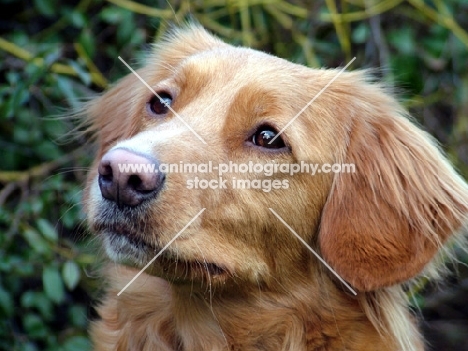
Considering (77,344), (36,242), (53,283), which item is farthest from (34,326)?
(36,242)

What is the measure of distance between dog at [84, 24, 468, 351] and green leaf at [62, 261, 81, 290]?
2.13 ft

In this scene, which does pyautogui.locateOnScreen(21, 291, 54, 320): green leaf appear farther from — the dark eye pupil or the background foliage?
the dark eye pupil

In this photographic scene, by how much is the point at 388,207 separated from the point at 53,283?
2016 mm

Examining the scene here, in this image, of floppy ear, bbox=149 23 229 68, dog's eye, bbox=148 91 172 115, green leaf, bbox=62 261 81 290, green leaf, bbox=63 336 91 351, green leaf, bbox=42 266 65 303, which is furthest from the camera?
green leaf, bbox=63 336 91 351

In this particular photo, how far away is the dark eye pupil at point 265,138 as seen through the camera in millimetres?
3240

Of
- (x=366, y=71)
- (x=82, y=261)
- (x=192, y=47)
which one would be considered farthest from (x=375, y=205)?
(x=82, y=261)

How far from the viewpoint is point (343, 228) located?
3.30m

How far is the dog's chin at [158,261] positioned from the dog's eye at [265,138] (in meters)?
0.52

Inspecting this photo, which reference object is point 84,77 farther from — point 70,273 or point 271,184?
point 271,184

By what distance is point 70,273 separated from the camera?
14.2ft

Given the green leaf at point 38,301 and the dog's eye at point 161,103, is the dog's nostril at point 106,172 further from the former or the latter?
the green leaf at point 38,301

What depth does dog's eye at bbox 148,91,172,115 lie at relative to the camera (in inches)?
140

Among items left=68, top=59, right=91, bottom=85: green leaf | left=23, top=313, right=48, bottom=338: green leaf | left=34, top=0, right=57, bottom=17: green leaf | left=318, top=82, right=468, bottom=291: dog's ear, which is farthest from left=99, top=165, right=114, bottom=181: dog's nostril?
left=34, top=0, right=57, bottom=17: green leaf

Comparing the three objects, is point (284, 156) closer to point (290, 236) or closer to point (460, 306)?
point (290, 236)
